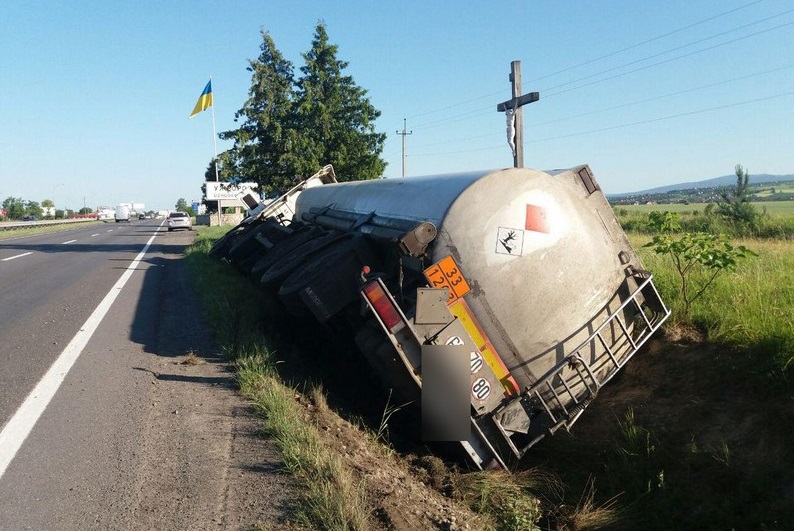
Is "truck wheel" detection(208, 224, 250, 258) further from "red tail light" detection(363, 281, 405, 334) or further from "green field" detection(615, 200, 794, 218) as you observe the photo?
"green field" detection(615, 200, 794, 218)

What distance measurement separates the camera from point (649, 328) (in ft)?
16.5

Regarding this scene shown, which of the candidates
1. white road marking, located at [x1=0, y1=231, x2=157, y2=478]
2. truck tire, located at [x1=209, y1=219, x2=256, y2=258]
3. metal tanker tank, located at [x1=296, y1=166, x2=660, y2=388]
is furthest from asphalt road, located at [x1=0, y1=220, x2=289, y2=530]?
truck tire, located at [x1=209, y1=219, x2=256, y2=258]

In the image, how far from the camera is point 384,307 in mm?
4371

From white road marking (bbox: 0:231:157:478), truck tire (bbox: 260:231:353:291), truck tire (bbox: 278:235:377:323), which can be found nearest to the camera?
white road marking (bbox: 0:231:157:478)

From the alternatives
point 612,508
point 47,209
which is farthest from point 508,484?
point 47,209

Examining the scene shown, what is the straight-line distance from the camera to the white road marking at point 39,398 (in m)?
4.14

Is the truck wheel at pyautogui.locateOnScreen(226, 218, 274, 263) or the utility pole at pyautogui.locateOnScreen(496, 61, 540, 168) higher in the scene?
the utility pole at pyautogui.locateOnScreen(496, 61, 540, 168)

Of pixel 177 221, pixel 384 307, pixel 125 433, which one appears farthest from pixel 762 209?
pixel 177 221

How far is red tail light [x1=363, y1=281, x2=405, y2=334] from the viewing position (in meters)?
4.36

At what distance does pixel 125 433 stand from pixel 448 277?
2.59 m

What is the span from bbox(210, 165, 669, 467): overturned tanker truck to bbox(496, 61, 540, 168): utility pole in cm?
769

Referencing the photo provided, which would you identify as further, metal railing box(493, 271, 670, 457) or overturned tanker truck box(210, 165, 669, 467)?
metal railing box(493, 271, 670, 457)

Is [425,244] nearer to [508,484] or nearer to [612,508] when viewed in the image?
[508,484]

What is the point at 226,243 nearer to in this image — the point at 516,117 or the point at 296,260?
the point at 516,117
